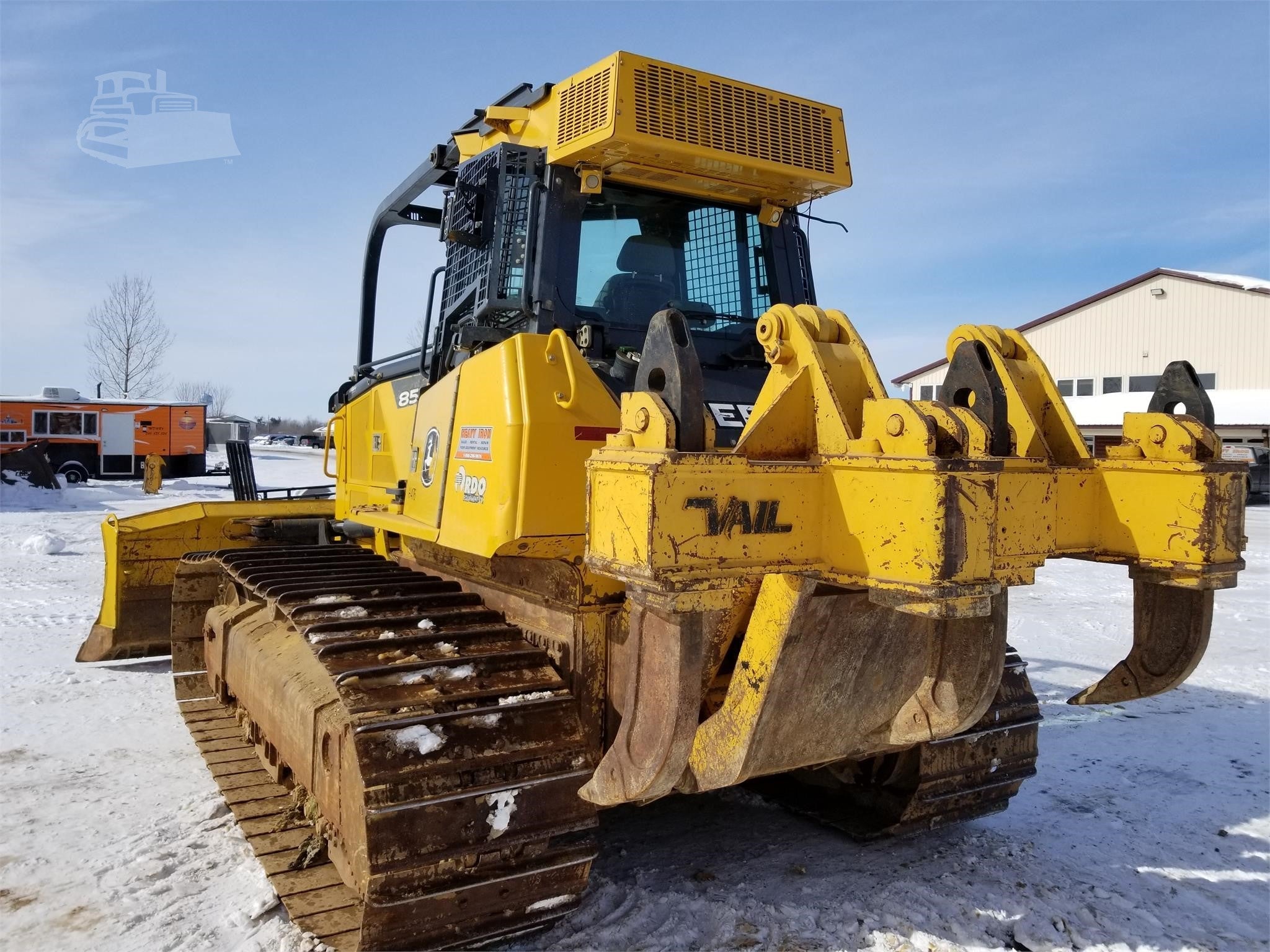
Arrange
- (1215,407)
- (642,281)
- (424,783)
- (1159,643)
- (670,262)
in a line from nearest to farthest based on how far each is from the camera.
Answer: (424,783) → (1159,643) → (642,281) → (670,262) → (1215,407)

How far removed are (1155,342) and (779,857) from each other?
32380 mm

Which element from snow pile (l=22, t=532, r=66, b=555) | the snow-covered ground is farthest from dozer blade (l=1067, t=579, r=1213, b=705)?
snow pile (l=22, t=532, r=66, b=555)

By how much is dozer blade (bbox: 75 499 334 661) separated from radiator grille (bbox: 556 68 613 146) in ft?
12.9

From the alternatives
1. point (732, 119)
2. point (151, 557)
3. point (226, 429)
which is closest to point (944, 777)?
point (732, 119)

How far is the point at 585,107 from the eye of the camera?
348 centimetres

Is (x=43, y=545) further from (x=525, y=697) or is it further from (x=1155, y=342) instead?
(x=1155, y=342)

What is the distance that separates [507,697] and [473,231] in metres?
1.76

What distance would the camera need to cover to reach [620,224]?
12.5 feet

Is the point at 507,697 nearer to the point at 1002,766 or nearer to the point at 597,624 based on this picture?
the point at 597,624

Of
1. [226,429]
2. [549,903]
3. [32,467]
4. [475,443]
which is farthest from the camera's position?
[226,429]

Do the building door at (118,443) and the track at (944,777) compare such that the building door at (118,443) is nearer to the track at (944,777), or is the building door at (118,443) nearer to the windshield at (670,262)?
the windshield at (670,262)

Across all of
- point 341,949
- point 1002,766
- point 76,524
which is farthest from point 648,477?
point 76,524

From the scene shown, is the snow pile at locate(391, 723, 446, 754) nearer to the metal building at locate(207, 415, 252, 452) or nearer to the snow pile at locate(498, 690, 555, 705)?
the snow pile at locate(498, 690, 555, 705)

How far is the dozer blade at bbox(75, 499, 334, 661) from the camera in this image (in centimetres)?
644
